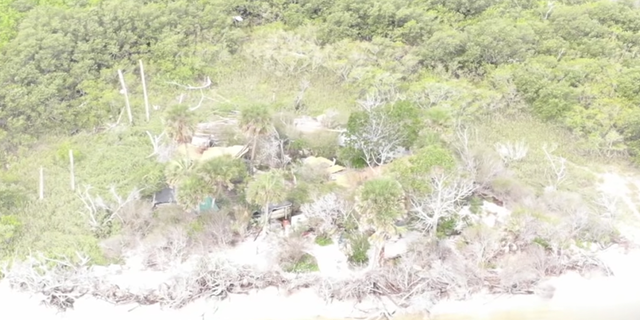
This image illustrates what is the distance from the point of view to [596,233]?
22062mm

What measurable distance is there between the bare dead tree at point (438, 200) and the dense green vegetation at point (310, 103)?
9 cm

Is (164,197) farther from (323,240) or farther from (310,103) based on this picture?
(310,103)

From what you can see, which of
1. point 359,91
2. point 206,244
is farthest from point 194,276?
point 359,91

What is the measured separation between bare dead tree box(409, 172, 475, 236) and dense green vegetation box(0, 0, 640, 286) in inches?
3.5

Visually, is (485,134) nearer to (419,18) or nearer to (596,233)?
(596,233)

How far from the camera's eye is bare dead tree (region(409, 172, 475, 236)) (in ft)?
69.2

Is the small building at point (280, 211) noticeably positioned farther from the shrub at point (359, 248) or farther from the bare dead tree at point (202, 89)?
the bare dead tree at point (202, 89)

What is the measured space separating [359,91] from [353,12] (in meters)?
7.85

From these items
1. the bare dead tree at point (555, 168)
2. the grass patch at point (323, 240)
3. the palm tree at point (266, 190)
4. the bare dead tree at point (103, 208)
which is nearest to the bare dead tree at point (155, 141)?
the bare dead tree at point (103, 208)

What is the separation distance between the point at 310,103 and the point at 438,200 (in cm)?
1254

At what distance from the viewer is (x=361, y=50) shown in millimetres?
33406

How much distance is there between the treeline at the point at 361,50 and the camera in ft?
96.1

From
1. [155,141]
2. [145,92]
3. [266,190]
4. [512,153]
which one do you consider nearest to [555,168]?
[512,153]

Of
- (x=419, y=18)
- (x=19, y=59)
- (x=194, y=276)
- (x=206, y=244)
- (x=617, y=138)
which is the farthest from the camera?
(x=419, y=18)
